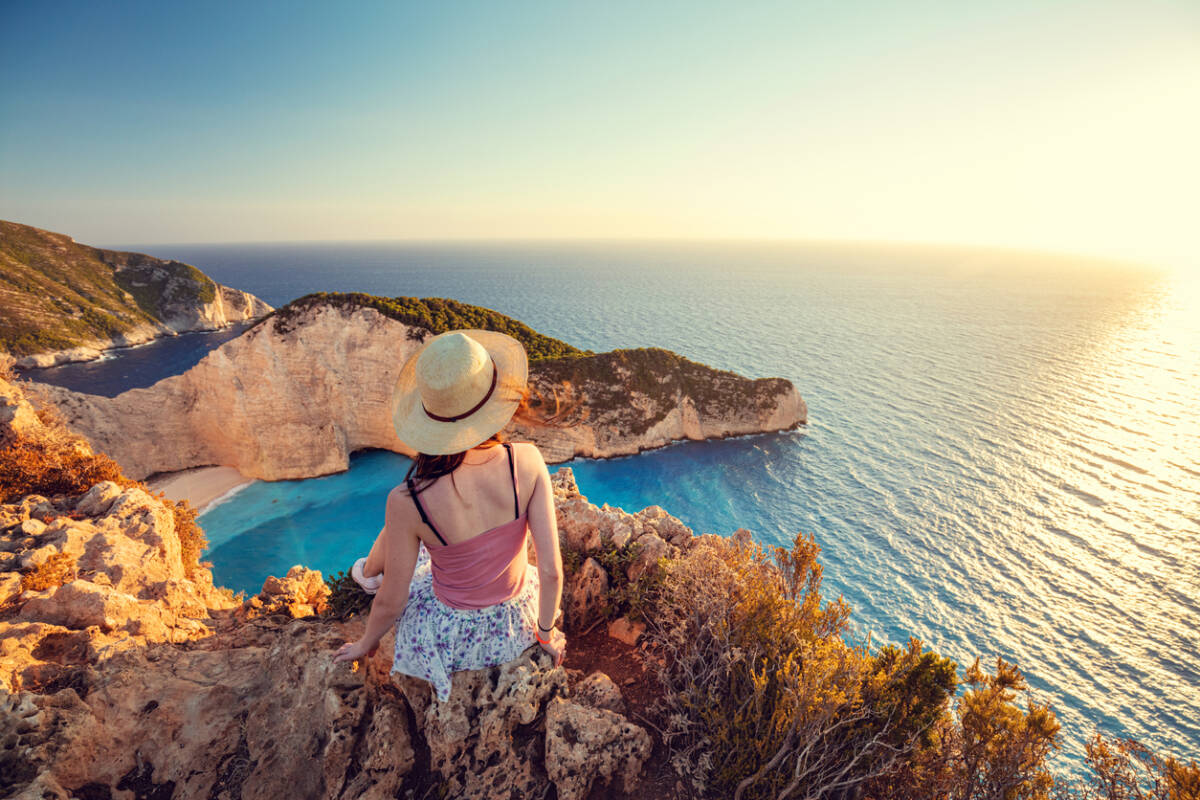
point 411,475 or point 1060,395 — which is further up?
point 411,475

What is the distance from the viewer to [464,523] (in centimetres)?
→ 312

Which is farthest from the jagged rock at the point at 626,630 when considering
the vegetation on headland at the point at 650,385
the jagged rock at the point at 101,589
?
the vegetation on headland at the point at 650,385

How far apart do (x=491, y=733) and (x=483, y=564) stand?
1507mm

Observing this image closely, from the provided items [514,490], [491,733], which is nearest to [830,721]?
[491,733]

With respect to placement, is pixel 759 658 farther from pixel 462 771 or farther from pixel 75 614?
pixel 75 614

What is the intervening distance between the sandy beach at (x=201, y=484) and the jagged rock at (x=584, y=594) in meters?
31.8

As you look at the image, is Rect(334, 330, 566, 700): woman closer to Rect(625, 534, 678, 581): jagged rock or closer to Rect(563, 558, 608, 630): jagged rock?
Rect(563, 558, 608, 630): jagged rock

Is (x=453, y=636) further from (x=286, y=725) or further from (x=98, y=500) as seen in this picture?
(x=98, y=500)

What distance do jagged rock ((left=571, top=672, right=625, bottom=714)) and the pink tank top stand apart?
55.8 inches

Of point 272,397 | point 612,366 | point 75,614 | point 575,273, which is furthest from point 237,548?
point 575,273

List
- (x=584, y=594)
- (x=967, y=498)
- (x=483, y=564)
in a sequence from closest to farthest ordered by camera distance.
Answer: (x=483, y=564) < (x=584, y=594) < (x=967, y=498)

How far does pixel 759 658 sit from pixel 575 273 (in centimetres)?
17489

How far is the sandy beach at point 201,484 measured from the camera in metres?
28.5

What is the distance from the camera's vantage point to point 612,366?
3750cm
